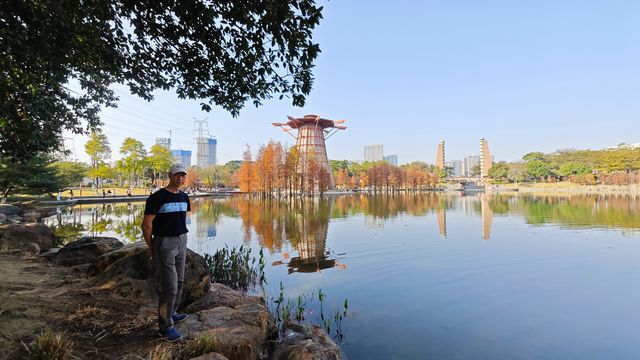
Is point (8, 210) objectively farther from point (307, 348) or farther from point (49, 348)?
point (307, 348)

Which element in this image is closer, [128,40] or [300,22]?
[300,22]

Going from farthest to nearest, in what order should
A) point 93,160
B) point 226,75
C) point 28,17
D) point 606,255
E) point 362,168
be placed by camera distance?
point 362,168 < point 93,160 < point 606,255 < point 226,75 < point 28,17

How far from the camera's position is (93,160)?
50.1m

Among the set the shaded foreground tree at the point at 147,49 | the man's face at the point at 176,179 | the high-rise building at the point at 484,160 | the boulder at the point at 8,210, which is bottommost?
the boulder at the point at 8,210

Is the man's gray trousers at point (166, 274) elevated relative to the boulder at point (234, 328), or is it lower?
elevated

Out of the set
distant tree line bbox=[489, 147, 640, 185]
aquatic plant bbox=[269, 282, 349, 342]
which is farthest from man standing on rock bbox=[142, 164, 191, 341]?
distant tree line bbox=[489, 147, 640, 185]

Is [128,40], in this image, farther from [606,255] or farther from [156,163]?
[156,163]

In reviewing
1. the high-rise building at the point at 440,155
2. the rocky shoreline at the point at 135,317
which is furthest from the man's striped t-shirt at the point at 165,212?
the high-rise building at the point at 440,155

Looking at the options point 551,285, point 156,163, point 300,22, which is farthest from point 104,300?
point 156,163

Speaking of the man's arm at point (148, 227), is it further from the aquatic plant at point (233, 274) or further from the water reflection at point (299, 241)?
the water reflection at point (299, 241)

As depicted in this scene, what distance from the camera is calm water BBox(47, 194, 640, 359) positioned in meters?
5.68

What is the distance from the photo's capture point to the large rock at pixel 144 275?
5.38 m

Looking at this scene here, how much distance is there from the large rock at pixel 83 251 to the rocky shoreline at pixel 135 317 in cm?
65

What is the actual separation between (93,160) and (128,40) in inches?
2104
